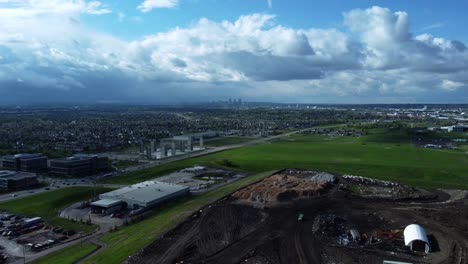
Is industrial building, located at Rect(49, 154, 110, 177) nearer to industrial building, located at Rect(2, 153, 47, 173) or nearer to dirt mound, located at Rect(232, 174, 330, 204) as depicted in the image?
industrial building, located at Rect(2, 153, 47, 173)

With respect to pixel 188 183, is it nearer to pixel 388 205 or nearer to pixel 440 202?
pixel 388 205

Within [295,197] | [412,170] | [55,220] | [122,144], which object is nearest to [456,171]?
[412,170]

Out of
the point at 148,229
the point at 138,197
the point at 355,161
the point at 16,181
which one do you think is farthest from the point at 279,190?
the point at 16,181

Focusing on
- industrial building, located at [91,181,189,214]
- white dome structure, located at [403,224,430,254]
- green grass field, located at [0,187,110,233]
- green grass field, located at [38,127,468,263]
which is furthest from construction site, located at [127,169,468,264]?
green grass field, located at [0,187,110,233]

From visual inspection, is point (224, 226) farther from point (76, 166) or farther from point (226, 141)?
point (226, 141)

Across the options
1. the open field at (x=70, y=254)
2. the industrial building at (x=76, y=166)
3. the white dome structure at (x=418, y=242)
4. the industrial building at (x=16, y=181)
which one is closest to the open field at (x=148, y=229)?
the open field at (x=70, y=254)
